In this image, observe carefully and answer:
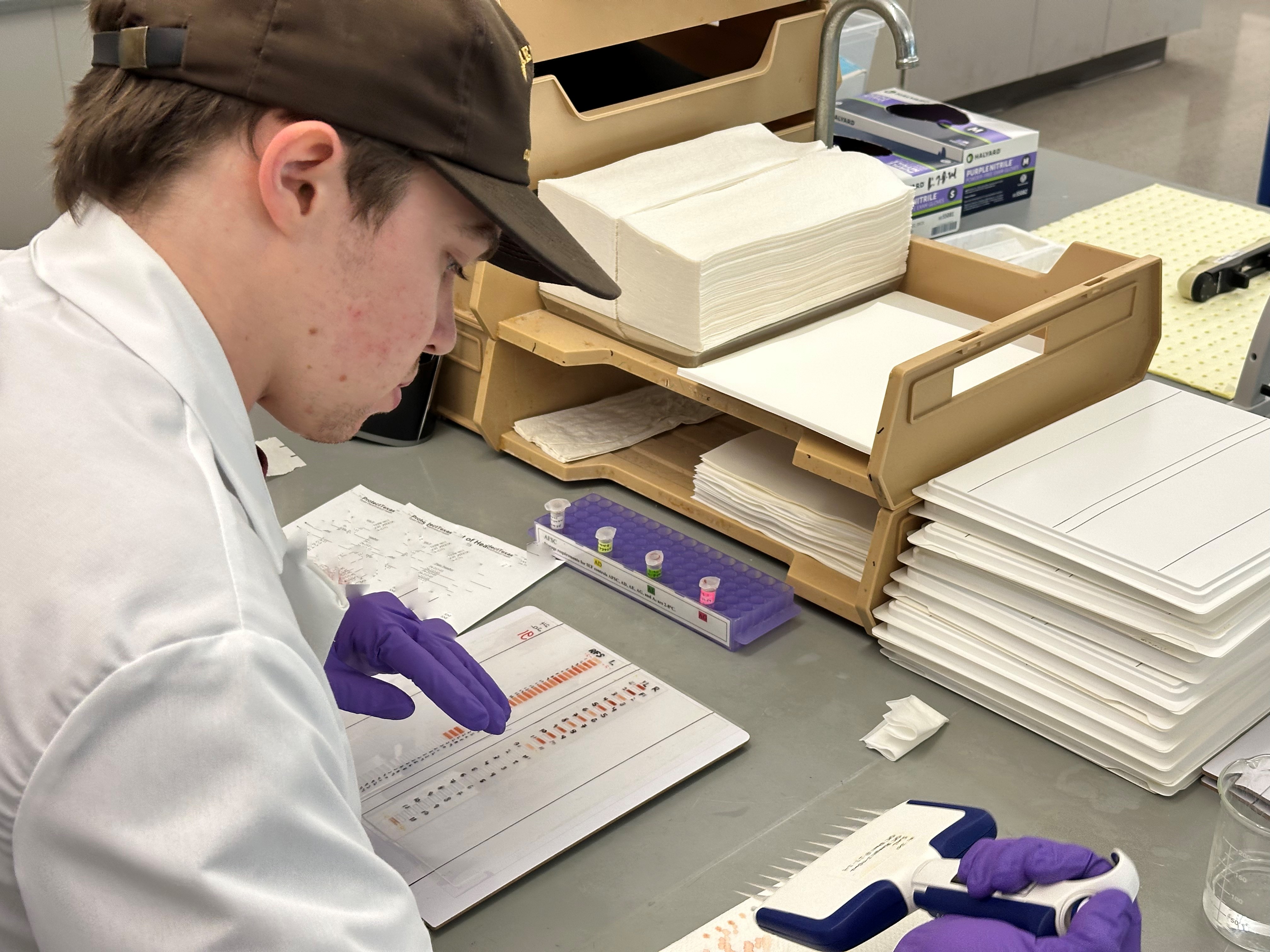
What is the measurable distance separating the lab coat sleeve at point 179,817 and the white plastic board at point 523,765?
407 millimetres

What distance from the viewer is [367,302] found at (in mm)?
727

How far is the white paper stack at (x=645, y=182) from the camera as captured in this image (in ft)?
4.65

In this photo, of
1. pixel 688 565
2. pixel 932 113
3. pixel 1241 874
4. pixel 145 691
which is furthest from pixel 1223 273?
pixel 145 691

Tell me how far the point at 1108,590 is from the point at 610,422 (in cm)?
69

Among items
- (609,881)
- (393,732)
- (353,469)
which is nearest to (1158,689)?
(609,881)

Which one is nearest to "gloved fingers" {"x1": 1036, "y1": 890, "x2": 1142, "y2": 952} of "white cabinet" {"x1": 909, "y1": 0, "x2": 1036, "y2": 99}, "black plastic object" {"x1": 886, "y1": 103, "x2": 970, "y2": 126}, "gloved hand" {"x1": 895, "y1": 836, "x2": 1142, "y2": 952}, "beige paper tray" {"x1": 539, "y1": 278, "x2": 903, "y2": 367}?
"gloved hand" {"x1": 895, "y1": 836, "x2": 1142, "y2": 952}

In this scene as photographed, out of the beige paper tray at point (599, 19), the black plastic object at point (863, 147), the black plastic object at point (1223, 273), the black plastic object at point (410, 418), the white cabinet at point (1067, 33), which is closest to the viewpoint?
the beige paper tray at point (599, 19)

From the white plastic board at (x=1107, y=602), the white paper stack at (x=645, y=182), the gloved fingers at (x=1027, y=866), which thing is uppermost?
the white paper stack at (x=645, y=182)

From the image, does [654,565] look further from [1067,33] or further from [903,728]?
[1067,33]

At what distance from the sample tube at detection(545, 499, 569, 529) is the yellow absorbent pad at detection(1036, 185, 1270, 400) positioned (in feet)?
2.52

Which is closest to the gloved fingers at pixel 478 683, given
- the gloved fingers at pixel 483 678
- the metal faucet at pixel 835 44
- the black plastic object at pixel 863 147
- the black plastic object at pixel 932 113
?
the gloved fingers at pixel 483 678

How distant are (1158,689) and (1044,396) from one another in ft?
1.25

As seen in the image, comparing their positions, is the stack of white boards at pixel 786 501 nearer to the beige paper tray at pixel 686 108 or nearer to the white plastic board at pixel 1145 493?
the white plastic board at pixel 1145 493

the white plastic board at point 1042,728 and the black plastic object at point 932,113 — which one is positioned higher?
the black plastic object at point 932,113
